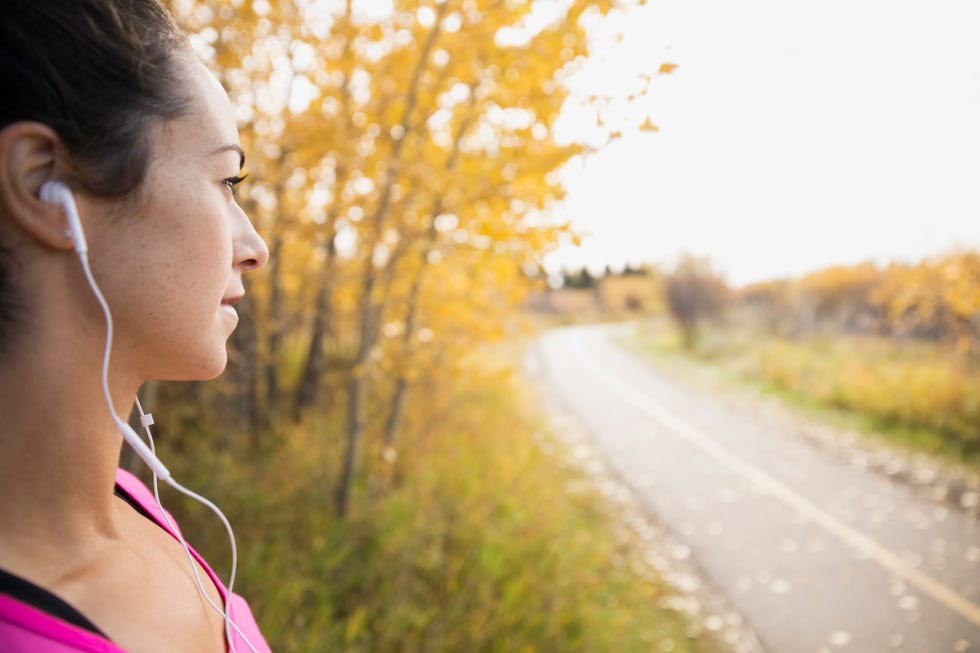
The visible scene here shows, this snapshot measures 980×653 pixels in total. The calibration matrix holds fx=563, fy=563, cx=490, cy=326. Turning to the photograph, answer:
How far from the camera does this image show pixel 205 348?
83cm

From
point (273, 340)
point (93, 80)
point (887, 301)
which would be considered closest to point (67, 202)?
point (93, 80)

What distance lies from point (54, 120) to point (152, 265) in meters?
0.19

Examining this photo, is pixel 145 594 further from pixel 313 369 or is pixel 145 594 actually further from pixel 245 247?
pixel 313 369

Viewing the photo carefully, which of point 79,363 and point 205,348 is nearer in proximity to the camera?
point 79,363

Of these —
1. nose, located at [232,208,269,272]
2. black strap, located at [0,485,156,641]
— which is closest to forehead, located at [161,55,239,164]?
nose, located at [232,208,269,272]

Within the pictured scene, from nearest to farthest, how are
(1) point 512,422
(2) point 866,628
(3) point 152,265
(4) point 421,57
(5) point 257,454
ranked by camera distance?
(3) point 152,265
(4) point 421,57
(2) point 866,628
(5) point 257,454
(1) point 512,422

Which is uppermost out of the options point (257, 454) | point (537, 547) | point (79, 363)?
point (79, 363)

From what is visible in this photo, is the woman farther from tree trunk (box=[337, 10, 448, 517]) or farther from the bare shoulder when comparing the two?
tree trunk (box=[337, 10, 448, 517])

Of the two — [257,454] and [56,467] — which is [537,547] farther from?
[56,467]

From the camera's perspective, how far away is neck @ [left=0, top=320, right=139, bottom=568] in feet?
2.19

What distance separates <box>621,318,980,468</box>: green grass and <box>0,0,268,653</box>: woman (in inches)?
344

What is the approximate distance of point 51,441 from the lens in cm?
70

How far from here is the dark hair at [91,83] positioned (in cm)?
62

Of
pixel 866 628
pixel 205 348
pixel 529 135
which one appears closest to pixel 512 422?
pixel 866 628
